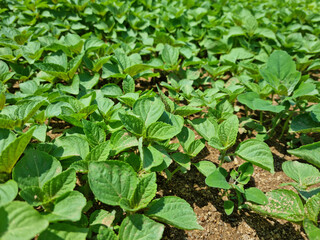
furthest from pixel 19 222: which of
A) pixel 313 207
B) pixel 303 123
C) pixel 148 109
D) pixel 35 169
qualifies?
pixel 303 123

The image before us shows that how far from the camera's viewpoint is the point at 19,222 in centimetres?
105

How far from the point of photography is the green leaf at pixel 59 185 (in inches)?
50.4

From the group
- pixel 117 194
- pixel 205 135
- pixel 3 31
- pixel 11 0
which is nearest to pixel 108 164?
pixel 117 194

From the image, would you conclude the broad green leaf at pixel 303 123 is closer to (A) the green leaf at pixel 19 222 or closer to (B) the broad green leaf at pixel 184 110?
(B) the broad green leaf at pixel 184 110

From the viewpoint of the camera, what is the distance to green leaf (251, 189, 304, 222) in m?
1.49

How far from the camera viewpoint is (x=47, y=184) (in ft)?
4.19

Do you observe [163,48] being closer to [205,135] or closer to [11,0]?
[205,135]

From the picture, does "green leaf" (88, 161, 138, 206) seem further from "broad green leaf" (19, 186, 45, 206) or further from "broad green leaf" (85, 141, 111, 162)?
"broad green leaf" (19, 186, 45, 206)

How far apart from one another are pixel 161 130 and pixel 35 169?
75cm

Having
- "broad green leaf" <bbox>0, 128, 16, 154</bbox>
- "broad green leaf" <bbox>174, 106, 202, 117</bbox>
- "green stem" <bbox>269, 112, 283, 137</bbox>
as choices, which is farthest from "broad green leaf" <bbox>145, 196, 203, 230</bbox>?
"green stem" <bbox>269, 112, 283, 137</bbox>

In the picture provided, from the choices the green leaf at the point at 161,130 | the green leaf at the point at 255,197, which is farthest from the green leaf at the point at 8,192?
the green leaf at the point at 255,197

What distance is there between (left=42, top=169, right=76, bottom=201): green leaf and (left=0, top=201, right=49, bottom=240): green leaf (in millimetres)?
185

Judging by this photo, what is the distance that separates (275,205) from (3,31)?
3.01 metres

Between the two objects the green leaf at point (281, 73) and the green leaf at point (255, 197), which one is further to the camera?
the green leaf at point (281, 73)
